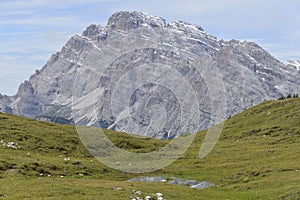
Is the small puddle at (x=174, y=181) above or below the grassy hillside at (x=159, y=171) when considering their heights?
below

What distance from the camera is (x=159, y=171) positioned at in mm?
72438

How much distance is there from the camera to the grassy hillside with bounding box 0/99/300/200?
4544 centimetres

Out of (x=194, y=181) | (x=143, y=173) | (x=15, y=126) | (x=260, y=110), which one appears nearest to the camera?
(x=194, y=181)

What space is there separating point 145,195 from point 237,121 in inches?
3503

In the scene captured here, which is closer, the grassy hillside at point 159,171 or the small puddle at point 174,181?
the grassy hillside at point 159,171

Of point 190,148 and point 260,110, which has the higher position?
point 260,110

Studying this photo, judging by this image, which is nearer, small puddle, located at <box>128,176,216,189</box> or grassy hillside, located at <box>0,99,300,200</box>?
grassy hillside, located at <box>0,99,300,200</box>

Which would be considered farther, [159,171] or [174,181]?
[159,171]

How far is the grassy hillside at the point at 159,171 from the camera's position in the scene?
149 feet

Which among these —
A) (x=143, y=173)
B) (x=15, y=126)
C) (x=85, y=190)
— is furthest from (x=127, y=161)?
(x=85, y=190)

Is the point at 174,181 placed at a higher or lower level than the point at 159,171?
lower

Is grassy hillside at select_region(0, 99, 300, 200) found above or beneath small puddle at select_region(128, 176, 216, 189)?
above

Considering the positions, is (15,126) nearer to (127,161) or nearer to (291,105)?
(127,161)

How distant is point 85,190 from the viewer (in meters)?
42.6
